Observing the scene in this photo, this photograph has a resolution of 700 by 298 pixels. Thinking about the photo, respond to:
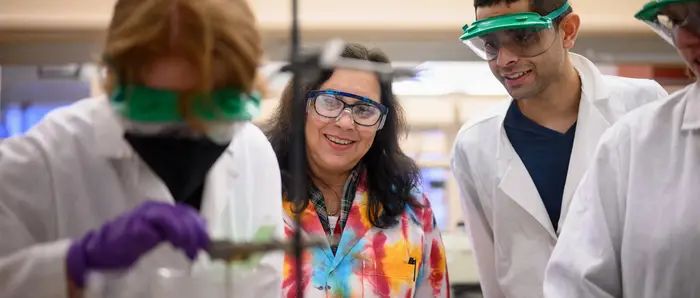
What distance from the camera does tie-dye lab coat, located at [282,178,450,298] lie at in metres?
1.53

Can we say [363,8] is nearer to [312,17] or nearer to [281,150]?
[312,17]

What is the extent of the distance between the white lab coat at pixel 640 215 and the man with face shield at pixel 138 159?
0.62 m

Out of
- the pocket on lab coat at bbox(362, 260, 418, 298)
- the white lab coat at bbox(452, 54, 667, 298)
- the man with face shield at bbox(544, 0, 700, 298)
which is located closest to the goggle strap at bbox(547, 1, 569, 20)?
the white lab coat at bbox(452, 54, 667, 298)

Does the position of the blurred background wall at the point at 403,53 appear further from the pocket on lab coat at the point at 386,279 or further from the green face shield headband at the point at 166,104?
the pocket on lab coat at the point at 386,279

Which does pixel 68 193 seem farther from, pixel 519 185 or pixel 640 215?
pixel 519 185

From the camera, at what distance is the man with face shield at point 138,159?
0.92 meters

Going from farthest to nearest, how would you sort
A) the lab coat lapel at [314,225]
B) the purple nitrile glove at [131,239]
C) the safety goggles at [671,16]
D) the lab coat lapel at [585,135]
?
the lab coat lapel at [585,135], the lab coat lapel at [314,225], the safety goggles at [671,16], the purple nitrile glove at [131,239]

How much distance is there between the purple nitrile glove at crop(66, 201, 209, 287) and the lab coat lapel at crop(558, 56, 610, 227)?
0.96 metres

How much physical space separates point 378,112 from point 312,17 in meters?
0.31

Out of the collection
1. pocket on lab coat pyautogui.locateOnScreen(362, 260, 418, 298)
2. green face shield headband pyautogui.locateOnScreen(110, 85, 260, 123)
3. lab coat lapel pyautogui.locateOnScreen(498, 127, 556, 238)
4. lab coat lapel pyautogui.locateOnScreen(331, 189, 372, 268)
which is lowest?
pocket on lab coat pyautogui.locateOnScreen(362, 260, 418, 298)

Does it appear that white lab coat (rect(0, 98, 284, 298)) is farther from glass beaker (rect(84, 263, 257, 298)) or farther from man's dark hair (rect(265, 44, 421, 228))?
man's dark hair (rect(265, 44, 421, 228))

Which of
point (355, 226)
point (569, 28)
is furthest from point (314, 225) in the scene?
point (569, 28)

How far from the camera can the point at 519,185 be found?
1.72 m

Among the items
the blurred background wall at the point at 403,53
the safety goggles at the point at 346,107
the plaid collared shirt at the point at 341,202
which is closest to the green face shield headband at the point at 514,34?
the blurred background wall at the point at 403,53
